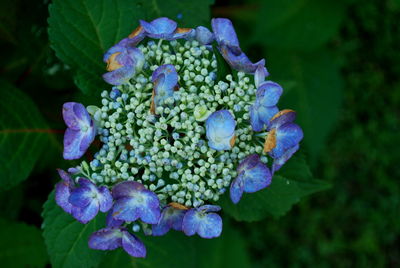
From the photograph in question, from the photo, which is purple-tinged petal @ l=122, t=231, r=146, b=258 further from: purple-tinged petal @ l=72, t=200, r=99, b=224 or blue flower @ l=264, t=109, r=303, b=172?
blue flower @ l=264, t=109, r=303, b=172

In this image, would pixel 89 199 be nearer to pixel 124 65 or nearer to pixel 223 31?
pixel 124 65

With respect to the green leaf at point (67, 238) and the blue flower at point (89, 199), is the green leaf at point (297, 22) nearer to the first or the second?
the green leaf at point (67, 238)

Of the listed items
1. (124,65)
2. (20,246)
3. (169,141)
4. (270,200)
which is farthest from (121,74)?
(20,246)

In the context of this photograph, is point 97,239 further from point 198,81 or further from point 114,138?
point 198,81

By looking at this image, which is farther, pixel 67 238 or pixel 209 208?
pixel 67 238

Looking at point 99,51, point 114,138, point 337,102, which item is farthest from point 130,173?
point 337,102

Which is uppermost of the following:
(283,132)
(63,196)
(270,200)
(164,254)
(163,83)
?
(163,83)
